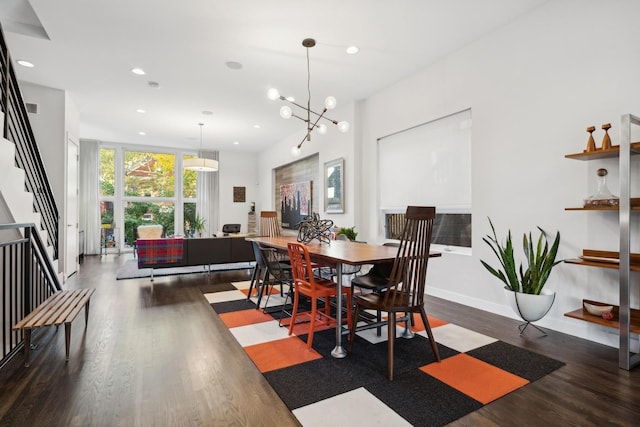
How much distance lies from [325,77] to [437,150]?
1840 mm

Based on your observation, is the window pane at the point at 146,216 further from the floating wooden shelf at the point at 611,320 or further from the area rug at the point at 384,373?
the floating wooden shelf at the point at 611,320

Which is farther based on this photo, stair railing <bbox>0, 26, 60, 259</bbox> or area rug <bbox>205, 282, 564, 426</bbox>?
stair railing <bbox>0, 26, 60, 259</bbox>

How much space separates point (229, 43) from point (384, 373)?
3625 millimetres

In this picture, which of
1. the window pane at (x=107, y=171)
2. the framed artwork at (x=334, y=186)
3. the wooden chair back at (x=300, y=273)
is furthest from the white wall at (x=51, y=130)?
the wooden chair back at (x=300, y=273)

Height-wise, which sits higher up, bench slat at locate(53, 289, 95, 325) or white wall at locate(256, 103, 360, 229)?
white wall at locate(256, 103, 360, 229)

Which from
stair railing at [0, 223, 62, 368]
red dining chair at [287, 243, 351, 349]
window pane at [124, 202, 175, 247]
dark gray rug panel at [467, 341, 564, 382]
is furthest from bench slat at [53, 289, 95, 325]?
window pane at [124, 202, 175, 247]

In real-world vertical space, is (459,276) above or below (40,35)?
below

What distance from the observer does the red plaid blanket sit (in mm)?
5105

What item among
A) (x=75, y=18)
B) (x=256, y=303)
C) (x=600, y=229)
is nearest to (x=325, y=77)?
(x=75, y=18)

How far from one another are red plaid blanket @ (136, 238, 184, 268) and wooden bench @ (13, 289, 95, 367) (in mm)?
2125

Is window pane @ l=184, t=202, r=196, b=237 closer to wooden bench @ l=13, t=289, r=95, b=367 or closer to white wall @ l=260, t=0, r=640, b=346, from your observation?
wooden bench @ l=13, t=289, r=95, b=367

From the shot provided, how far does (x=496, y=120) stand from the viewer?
349cm

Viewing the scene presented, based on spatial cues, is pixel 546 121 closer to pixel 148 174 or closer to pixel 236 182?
pixel 236 182

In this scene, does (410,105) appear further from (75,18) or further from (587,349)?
(75,18)
